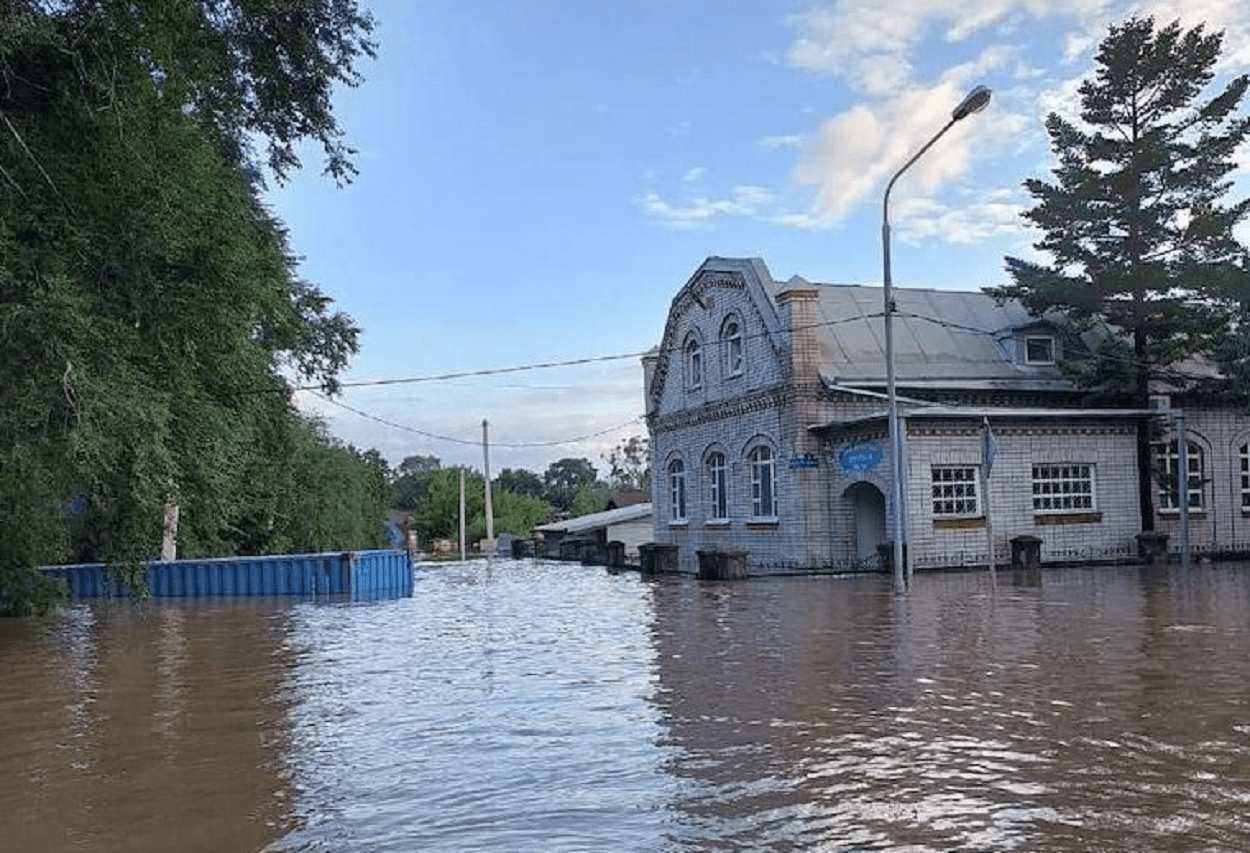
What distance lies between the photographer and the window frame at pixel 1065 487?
92.7 ft

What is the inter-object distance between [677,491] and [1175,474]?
1421 cm

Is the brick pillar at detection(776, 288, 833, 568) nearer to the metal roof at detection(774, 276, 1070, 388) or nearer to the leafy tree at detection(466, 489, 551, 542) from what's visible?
the metal roof at detection(774, 276, 1070, 388)

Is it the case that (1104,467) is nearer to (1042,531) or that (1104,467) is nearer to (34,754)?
(1042,531)

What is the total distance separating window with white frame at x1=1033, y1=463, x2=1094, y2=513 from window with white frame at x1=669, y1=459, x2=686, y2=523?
11.2m

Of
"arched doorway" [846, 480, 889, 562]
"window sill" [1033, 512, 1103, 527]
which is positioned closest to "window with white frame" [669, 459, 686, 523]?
"arched doorway" [846, 480, 889, 562]

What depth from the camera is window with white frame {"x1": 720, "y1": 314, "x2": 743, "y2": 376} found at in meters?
31.8

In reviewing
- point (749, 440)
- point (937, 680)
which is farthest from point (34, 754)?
point (749, 440)

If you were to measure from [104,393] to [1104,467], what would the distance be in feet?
79.1

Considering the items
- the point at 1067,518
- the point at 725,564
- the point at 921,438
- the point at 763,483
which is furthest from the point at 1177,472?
the point at 725,564

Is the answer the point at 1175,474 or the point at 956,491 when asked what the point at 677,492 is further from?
the point at 1175,474

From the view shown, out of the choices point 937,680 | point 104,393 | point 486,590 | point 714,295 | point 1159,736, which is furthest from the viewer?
point 714,295

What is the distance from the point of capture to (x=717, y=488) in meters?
33.7

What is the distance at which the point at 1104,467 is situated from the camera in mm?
28750

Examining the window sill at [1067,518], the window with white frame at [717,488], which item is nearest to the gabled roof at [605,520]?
the window with white frame at [717,488]
